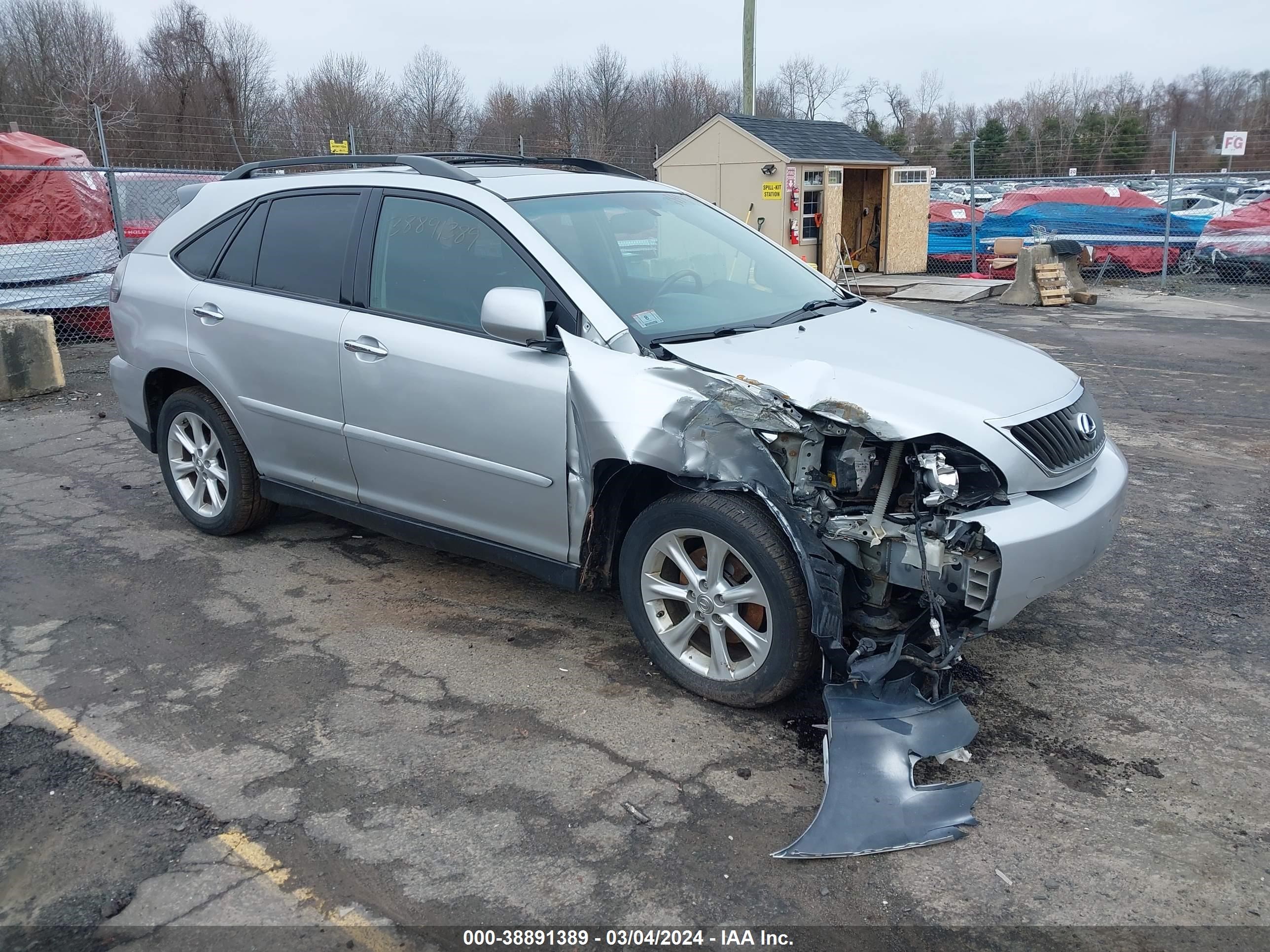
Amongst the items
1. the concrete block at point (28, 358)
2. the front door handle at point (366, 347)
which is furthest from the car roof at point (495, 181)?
the concrete block at point (28, 358)

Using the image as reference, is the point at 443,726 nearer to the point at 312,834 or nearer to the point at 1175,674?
the point at 312,834

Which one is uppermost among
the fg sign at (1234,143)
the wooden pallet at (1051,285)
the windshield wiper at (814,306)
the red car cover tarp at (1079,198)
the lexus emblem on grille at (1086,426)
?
the fg sign at (1234,143)

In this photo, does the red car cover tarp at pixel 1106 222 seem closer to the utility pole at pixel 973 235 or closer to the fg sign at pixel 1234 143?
the utility pole at pixel 973 235

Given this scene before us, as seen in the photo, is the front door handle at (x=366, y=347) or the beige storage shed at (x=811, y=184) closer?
Result: the front door handle at (x=366, y=347)

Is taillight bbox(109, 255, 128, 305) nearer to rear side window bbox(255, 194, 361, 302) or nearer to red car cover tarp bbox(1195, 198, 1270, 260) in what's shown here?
rear side window bbox(255, 194, 361, 302)

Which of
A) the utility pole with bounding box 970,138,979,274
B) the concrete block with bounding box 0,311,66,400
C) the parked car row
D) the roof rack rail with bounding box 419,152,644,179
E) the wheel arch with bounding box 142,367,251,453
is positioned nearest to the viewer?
the roof rack rail with bounding box 419,152,644,179

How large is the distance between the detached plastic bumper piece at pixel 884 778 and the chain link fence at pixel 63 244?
1078cm

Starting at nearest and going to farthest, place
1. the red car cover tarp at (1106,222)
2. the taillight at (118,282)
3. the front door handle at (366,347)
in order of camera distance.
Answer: the front door handle at (366,347) → the taillight at (118,282) → the red car cover tarp at (1106,222)

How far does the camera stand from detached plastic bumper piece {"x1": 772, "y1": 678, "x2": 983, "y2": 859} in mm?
2863

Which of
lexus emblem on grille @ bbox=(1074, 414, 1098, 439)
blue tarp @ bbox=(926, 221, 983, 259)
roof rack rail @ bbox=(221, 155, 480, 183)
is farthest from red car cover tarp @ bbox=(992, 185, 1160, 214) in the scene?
roof rack rail @ bbox=(221, 155, 480, 183)

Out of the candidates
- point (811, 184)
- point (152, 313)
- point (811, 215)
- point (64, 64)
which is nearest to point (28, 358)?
point (152, 313)

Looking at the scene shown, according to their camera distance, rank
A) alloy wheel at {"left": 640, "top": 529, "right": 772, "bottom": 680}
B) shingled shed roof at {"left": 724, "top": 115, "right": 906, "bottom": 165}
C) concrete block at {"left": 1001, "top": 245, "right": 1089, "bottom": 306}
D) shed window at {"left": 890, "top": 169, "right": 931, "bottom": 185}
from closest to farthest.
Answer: alloy wheel at {"left": 640, "top": 529, "right": 772, "bottom": 680} < concrete block at {"left": 1001, "top": 245, "right": 1089, "bottom": 306} < shingled shed roof at {"left": 724, "top": 115, "right": 906, "bottom": 165} < shed window at {"left": 890, "top": 169, "right": 931, "bottom": 185}

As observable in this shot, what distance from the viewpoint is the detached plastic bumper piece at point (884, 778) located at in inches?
113

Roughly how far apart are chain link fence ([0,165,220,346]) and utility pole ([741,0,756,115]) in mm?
8874
